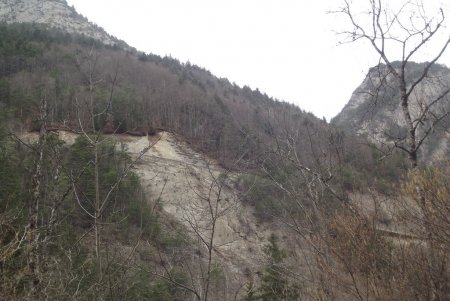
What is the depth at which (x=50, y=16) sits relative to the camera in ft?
301

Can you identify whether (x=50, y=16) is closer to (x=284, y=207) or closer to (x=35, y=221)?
(x=284, y=207)

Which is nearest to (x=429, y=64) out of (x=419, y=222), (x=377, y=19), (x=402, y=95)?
(x=402, y=95)

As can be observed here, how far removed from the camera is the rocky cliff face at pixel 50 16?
8838 centimetres

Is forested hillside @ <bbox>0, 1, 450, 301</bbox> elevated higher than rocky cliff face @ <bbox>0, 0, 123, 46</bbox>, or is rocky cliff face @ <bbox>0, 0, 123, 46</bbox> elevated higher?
rocky cliff face @ <bbox>0, 0, 123, 46</bbox>

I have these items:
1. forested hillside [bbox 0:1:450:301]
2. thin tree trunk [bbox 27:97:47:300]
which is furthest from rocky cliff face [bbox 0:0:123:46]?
thin tree trunk [bbox 27:97:47:300]

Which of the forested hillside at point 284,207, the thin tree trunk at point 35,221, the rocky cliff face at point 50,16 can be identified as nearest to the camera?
the thin tree trunk at point 35,221

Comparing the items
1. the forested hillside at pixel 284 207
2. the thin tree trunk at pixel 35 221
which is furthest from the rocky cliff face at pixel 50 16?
the thin tree trunk at pixel 35 221

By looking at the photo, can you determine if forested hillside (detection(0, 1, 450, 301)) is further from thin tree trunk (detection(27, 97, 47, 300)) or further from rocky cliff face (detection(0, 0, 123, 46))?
rocky cliff face (detection(0, 0, 123, 46))

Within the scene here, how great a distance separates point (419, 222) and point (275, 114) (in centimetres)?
306

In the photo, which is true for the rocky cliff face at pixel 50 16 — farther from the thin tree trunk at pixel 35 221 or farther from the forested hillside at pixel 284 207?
the thin tree trunk at pixel 35 221

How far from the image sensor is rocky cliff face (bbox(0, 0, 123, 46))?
290 ft

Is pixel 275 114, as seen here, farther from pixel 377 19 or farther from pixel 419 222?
pixel 419 222

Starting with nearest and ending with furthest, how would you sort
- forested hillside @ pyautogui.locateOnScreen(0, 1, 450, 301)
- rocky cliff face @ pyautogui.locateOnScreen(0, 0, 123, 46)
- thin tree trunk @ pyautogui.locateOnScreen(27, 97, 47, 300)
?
thin tree trunk @ pyautogui.locateOnScreen(27, 97, 47, 300)
forested hillside @ pyautogui.locateOnScreen(0, 1, 450, 301)
rocky cliff face @ pyautogui.locateOnScreen(0, 0, 123, 46)

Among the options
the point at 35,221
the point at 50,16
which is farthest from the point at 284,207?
the point at 50,16
